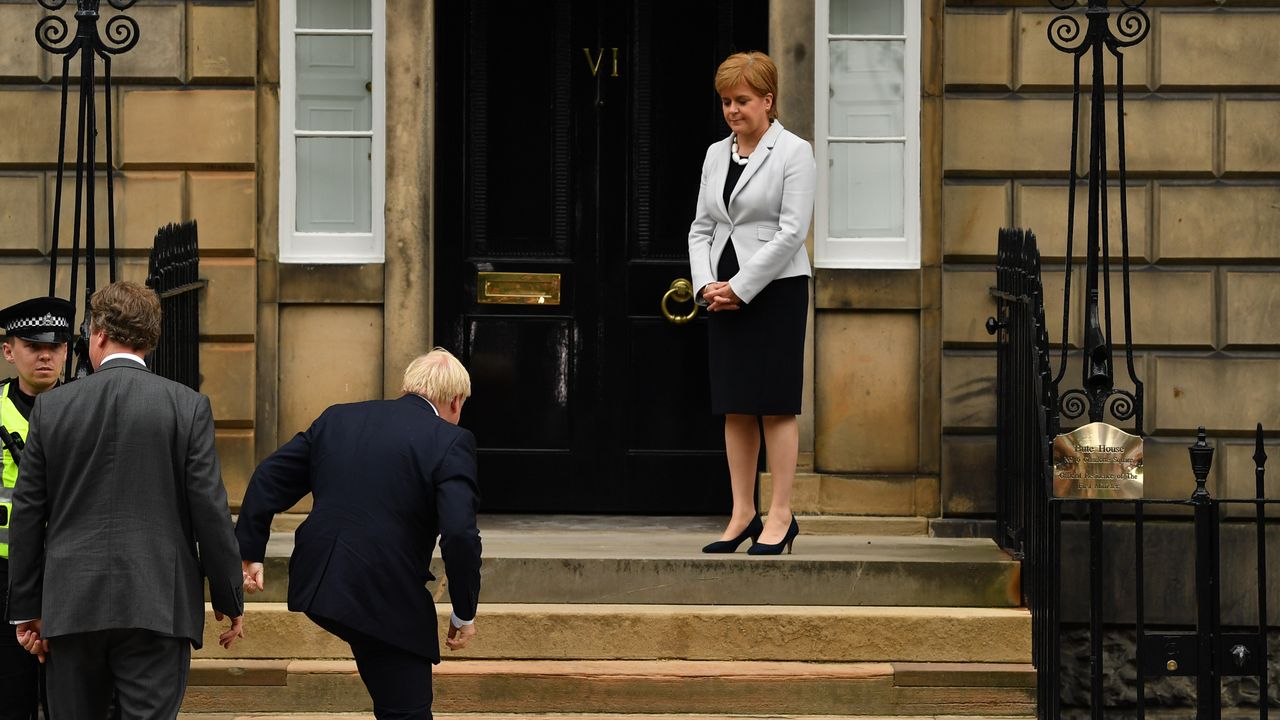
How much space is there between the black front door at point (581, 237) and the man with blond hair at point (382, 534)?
11.9ft

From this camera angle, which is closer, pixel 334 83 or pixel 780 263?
pixel 780 263

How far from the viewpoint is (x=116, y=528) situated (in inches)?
205

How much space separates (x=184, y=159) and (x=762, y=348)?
10.1 feet

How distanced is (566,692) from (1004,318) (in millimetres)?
2678

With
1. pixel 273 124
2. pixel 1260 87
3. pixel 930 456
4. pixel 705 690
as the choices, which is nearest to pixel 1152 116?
pixel 1260 87

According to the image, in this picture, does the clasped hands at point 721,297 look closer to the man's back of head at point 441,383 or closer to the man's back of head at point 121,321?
the man's back of head at point 441,383

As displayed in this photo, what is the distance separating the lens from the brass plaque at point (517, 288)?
360 inches

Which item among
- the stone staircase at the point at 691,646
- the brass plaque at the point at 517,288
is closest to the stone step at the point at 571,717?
the stone staircase at the point at 691,646

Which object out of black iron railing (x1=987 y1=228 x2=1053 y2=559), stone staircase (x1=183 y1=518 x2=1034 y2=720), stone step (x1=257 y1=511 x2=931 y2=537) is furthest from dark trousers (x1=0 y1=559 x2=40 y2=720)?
black iron railing (x1=987 y1=228 x2=1053 y2=559)

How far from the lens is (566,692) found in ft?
23.2

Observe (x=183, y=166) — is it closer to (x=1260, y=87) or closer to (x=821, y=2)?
(x=821, y=2)

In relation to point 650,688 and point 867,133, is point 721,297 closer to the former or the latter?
point 650,688

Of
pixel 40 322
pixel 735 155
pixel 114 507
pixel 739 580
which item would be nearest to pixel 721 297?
pixel 735 155

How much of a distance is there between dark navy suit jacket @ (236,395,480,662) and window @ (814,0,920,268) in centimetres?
382
